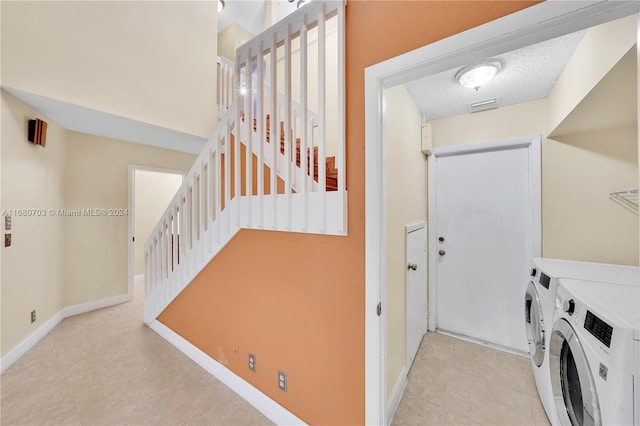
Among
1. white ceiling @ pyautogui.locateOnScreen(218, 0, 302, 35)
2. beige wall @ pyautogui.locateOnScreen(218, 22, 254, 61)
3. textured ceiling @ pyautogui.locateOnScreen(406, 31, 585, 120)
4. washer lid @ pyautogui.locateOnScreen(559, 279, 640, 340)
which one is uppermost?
white ceiling @ pyautogui.locateOnScreen(218, 0, 302, 35)

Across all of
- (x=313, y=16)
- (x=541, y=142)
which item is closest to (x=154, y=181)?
(x=313, y=16)

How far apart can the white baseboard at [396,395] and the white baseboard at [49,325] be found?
121 inches

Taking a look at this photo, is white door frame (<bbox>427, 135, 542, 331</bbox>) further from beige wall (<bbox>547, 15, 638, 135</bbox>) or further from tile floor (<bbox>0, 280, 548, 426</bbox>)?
tile floor (<bbox>0, 280, 548, 426</bbox>)

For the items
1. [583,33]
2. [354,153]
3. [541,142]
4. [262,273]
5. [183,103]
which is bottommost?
[262,273]

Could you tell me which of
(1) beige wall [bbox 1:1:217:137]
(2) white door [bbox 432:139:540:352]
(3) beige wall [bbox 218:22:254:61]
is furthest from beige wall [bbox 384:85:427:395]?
(3) beige wall [bbox 218:22:254:61]

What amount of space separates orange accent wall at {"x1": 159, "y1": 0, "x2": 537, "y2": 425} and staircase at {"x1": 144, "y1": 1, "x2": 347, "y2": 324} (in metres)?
0.08

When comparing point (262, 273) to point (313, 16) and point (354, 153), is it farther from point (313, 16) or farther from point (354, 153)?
point (313, 16)

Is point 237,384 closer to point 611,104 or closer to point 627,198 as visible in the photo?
point 611,104

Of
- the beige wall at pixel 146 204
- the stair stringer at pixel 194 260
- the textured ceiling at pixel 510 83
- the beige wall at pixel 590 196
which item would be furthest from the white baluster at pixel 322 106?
the beige wall at pixel 146 204

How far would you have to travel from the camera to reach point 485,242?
8.21 ft

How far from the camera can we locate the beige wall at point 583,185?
1908 mm

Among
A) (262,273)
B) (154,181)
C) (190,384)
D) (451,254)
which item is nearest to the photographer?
(262,273)

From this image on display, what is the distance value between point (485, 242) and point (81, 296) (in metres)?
4.90

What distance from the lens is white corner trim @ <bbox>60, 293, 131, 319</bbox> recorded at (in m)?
3.05
